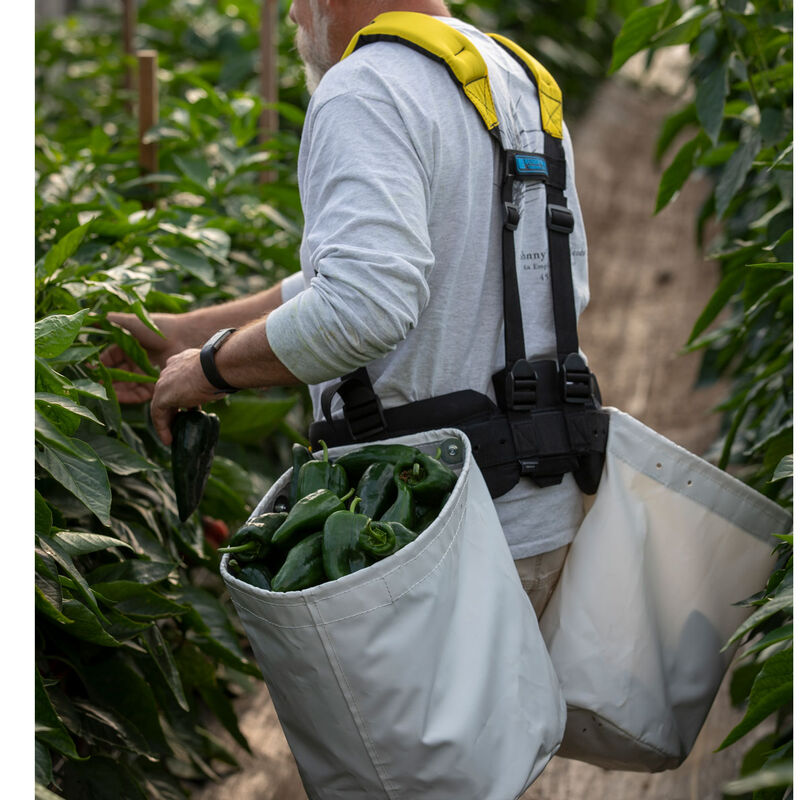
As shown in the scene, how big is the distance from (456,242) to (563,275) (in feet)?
0.69

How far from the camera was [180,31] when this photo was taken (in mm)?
5113

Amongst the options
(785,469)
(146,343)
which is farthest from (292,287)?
(785,469)

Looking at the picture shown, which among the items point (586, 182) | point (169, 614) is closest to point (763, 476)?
point (169, 614)

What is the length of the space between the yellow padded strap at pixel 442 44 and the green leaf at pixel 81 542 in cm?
83

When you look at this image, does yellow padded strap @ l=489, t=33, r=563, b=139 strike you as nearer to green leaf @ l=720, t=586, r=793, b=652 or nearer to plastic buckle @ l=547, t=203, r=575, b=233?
plastic buckle @ l=547, t=203, r=575, b=233

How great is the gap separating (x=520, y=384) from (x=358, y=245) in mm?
396

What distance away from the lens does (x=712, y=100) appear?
2.33m

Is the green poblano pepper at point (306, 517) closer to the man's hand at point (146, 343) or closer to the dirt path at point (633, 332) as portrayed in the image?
the man's hand at point (146, 343)

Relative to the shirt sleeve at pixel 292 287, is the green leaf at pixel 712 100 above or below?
above

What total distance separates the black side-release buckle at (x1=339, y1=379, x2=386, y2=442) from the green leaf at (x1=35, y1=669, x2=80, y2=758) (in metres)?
0.62

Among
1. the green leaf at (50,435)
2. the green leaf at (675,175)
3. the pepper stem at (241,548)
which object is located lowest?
the pepper stem at (241,548)

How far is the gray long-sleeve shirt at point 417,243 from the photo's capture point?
1518mm

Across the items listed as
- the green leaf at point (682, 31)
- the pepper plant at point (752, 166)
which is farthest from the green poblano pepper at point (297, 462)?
the green leaf at point (682, 31)
